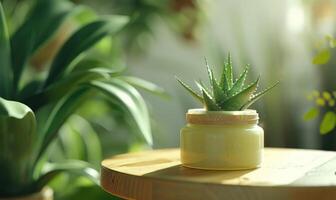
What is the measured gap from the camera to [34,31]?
1.30m

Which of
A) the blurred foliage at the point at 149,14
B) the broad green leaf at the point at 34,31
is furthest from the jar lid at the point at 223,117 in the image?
the blurred foliage at the point at 149,14

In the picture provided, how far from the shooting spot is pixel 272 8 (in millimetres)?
2656

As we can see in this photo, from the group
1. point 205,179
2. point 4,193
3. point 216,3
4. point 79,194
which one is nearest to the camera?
point 205,179

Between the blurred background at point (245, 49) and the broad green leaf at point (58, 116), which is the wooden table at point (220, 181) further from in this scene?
the blurred background at point (245, 49)

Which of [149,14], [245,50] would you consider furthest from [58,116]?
[245,50]

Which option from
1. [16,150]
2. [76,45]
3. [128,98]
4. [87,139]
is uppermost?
[76,45]

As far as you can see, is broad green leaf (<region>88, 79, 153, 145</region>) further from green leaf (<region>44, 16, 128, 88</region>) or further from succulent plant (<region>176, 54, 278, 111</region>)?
succulent plant (<region>176, 54, 278, 111</region>)

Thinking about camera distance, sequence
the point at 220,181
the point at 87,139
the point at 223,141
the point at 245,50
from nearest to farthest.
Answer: the point at 220,181 → the point at 223,141 → the point at 87,139 → the point at 245,50

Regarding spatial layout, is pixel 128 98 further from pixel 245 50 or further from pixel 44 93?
pixel 245 50

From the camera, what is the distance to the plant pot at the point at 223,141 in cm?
95

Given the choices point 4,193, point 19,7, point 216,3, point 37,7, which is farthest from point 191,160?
point 216,3

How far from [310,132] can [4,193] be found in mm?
1497

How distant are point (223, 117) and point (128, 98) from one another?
31cm

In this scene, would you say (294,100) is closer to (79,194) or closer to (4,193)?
(79,194)
